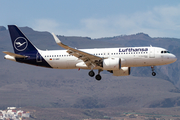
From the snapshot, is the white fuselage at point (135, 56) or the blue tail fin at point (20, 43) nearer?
the white fuselage at point (135, 56)

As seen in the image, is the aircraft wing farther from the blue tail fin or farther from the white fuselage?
the blue tail fin

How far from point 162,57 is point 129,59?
5603 mm

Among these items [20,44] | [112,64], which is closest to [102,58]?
[112,64]

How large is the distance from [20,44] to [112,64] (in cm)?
1821

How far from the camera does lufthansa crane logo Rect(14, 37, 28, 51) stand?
202 ft

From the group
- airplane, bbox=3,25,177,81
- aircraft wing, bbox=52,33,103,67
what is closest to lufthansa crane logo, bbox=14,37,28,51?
airplane, bbox=3,25,177,81

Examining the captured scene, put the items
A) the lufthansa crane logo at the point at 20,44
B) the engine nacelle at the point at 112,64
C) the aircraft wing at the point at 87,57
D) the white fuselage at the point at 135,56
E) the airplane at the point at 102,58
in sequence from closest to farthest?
the aircraft wing at the point at 87,57 < the engine nacelle at the point at 112,64 < the airplane at the point at 102,58 < the white fuselage at the point at 135,56 < the lufthansa crane logo at the point at 20,44

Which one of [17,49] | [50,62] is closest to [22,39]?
[17,49]

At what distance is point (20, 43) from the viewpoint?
6178 centimetres

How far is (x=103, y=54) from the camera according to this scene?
56938mm

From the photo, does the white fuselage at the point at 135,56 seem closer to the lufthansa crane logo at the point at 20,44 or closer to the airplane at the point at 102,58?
the airplane at the point at 102,58

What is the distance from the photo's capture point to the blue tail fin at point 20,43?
61125mm

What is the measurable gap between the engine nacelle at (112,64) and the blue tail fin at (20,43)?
14027mm

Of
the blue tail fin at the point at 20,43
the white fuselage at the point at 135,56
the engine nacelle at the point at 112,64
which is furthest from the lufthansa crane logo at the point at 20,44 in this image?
the engine nacelle at the point at 112,64
